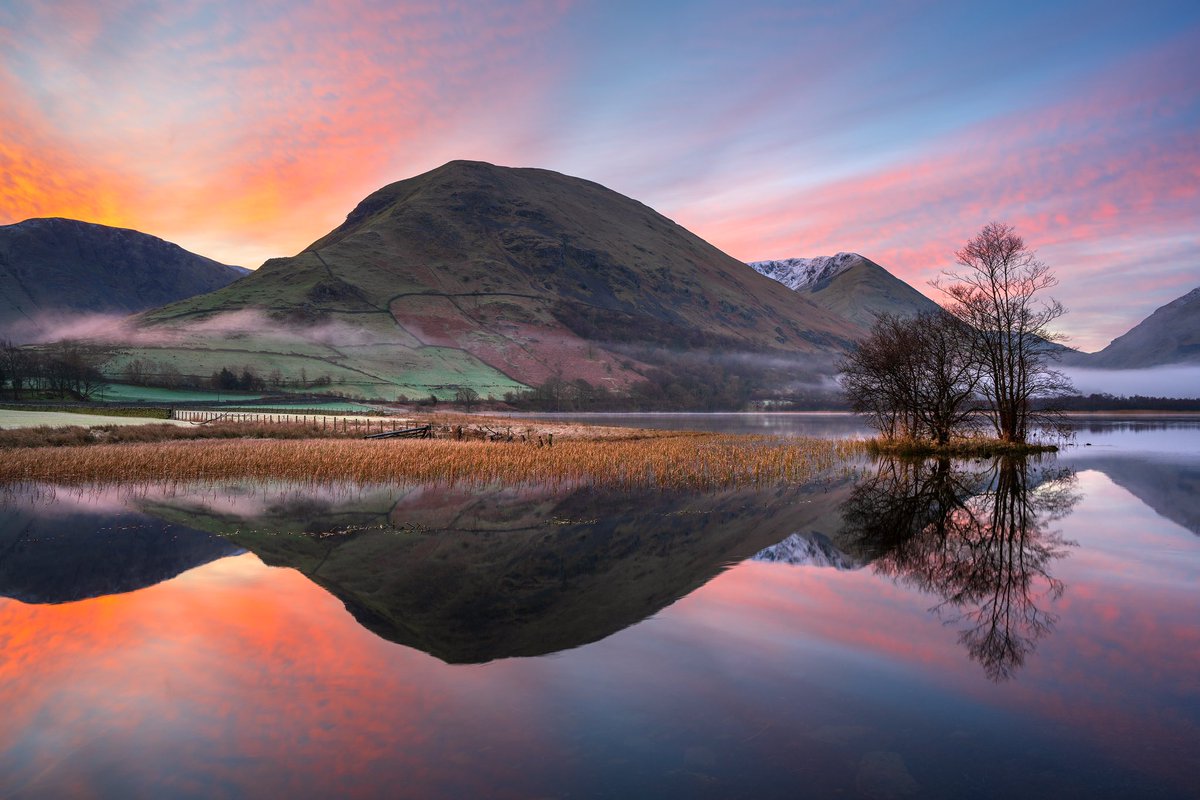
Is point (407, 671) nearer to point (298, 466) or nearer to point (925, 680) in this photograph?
point (925, 680)

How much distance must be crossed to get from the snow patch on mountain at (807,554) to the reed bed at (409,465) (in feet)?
34.2

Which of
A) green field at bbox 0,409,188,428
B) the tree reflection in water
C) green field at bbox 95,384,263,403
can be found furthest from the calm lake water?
green field at bbox 95,384,263,403

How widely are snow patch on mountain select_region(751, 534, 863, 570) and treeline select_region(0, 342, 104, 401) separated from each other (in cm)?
11545

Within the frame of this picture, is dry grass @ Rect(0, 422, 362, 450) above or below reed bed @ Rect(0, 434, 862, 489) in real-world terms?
above

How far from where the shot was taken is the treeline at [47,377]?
103062 millimetres

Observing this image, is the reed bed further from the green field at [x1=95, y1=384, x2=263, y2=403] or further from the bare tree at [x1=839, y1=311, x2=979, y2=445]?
the green field at [x1=95, y1=384, x2=263, y2=403]

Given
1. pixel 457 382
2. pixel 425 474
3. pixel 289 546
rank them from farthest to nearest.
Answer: pixel 457 382 < pixel 425 474 < pixel 289 546

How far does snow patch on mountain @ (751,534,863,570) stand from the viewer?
14938 millimetres

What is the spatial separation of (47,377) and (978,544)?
138 metres

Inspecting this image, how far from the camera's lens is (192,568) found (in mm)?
14664

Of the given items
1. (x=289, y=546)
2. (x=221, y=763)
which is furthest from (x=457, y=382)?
(x=221, y=763)

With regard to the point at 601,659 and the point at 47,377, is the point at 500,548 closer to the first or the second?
the point at 601,659

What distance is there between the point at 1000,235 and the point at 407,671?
155 ft

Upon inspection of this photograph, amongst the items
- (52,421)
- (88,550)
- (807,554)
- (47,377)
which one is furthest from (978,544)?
(47,377)
